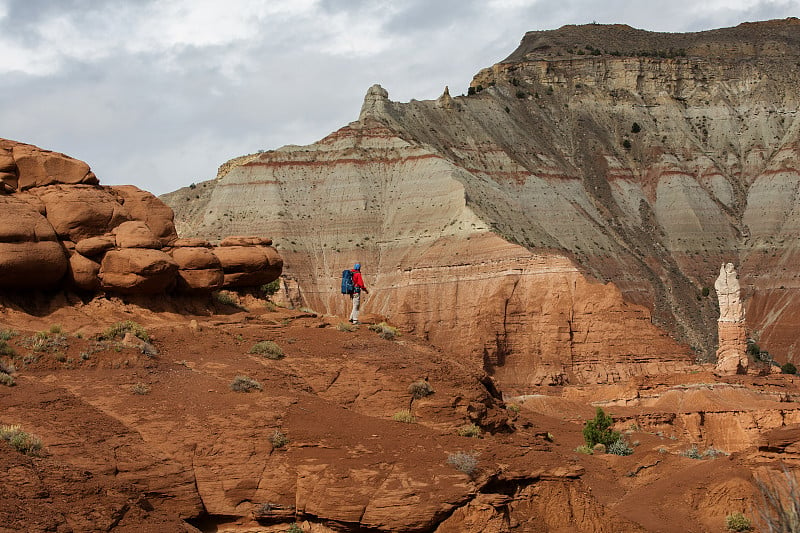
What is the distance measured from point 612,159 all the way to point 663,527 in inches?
4465

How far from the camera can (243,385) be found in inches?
977

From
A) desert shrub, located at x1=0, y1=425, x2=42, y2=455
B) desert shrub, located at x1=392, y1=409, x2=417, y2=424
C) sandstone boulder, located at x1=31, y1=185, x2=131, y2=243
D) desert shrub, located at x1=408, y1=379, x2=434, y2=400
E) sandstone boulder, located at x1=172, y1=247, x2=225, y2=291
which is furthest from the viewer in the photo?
sandstone boulder, located at x1=172, y1=247, x2=225, y2=291

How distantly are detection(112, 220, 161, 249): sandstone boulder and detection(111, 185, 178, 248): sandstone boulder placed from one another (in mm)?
1521

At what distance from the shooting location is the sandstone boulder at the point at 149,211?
111 ft

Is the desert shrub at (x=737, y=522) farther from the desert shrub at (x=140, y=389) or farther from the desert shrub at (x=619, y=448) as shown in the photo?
the desert shrub at (x=619, y=448)

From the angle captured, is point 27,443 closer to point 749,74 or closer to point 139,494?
point 139,494

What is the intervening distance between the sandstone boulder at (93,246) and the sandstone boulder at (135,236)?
39 centimetres

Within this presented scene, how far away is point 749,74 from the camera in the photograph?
5714 inches

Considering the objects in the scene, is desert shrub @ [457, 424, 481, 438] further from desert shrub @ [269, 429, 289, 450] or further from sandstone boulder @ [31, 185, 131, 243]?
sandstone boulder @ [31, 185, 131, 243]

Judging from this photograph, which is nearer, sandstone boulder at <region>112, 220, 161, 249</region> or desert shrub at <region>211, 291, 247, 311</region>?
sandstone boulder at <region>112, 220, 161, 249</region>

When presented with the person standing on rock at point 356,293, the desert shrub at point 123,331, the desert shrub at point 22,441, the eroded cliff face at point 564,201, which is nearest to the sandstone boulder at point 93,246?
the desert shrub at point 123,331

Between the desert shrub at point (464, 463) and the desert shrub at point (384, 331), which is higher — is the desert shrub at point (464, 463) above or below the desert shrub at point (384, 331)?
below

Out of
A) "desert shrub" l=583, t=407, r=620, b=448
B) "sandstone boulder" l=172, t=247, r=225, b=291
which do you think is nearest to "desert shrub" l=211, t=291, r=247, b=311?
"sandstone boulder" l=172, t=247, r=225, b=291

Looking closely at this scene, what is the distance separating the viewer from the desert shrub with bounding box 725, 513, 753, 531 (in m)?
24.2
